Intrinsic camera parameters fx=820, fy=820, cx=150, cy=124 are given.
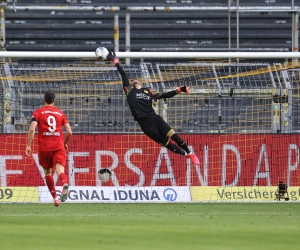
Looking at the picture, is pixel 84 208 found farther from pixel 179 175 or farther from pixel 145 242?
pixel 145 242

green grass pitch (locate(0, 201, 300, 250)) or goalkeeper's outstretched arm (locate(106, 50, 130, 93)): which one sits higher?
goalkeeper's outstretched arm (locate(106, 50, 130, 93))

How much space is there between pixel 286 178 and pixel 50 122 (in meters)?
7.41

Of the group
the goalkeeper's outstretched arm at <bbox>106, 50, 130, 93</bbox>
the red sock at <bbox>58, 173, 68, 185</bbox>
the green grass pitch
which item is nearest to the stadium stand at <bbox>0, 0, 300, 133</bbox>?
the goalkeeper's outstretched arm at <bbox>106, 50, 130, 93</bbox>

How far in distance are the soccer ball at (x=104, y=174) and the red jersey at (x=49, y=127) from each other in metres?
5.16

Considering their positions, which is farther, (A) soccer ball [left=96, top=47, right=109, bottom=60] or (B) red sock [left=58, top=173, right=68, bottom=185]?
(A) soccer ball [left=96, top=47, right=109, bottom=60]

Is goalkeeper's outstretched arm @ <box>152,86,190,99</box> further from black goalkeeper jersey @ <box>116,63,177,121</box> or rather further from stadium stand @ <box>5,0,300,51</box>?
stadium stand @ <box>5,0,300,51</box>

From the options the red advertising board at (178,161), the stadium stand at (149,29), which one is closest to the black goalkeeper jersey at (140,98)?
the red advertising board at (178,161)

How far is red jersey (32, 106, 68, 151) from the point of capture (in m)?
13.9

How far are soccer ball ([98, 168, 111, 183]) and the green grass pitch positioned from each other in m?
2.75

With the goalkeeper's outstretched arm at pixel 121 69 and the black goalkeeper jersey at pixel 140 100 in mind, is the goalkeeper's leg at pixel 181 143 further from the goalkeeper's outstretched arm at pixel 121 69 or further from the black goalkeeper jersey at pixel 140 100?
the goalkeeper's outstretched arm at pixel 121 69

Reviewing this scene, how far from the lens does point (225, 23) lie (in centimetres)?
2673

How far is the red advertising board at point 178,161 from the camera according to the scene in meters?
Result: 19.1

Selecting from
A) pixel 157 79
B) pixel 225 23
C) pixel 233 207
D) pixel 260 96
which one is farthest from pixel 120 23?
pixel 233 207

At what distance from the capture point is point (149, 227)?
11.1 meters
